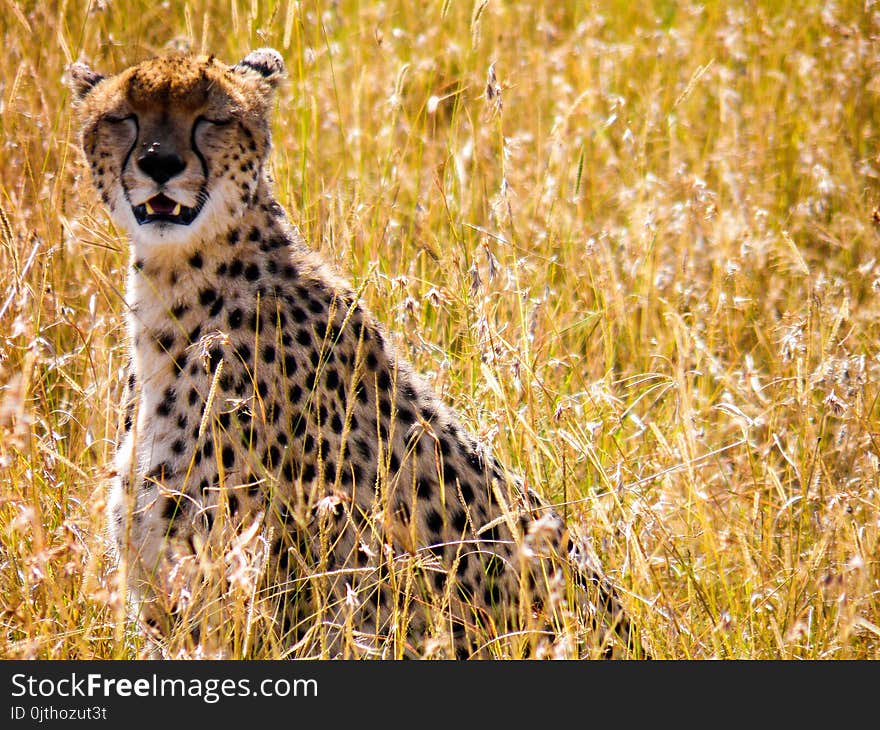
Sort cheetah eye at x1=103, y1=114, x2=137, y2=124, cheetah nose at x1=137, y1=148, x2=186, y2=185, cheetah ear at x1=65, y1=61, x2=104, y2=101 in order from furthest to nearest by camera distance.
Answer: cheetah ear at x1=65, y1=61, x2=104, y2=101, cheetah eye at x1=103, y1=114, x2=137, y2=124, cheetah nose at x1=137, y1=148, x2=186, y2=185

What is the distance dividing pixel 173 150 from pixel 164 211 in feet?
0.46

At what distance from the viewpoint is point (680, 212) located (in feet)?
14.3

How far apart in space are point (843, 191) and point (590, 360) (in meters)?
1.45

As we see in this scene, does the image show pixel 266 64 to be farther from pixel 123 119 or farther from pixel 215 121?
pixel 123 119

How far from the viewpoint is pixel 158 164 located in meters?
2.79

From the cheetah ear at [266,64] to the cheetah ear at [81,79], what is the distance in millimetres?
362

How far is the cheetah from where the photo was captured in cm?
280

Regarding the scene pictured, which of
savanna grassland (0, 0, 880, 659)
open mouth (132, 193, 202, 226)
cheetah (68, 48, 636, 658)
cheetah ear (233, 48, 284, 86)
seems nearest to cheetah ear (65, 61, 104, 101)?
cheetah (68, 48, 636, 658)

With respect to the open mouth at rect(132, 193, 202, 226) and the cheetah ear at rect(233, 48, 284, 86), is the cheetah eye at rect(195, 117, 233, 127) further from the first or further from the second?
the cheetah ear at rect(233, 48, 284, 86)

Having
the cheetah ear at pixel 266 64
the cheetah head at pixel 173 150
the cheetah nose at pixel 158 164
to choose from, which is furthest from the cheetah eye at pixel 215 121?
the cheetah ear at pixel 266 64

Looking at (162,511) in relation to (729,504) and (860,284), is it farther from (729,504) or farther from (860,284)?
(860,284)

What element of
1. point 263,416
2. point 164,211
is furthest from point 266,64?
point 263,416
